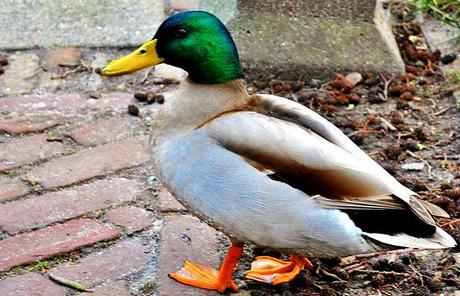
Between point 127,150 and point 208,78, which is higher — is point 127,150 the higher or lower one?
the lower one

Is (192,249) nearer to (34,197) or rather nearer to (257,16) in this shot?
(34,197)

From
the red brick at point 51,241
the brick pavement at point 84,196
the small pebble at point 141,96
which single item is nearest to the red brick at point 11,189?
the brick pavement at point 84,196

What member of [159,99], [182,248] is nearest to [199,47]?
[182,248]

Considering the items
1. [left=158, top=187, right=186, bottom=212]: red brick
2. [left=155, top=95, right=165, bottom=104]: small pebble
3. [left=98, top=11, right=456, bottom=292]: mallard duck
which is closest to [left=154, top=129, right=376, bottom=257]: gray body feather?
[left=98, top=11, right=456, bottom=292]: mallard duck

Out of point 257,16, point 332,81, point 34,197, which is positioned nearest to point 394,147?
point 332,81

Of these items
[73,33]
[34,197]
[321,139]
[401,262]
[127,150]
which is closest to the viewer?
[321,139]

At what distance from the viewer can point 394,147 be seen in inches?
156

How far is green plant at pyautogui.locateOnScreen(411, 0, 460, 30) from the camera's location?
4.90m

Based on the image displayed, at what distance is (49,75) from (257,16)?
3.46ft

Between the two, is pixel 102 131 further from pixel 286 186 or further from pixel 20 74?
pixel 286 186

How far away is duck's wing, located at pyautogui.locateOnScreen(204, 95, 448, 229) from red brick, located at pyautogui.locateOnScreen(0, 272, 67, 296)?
2.45ft

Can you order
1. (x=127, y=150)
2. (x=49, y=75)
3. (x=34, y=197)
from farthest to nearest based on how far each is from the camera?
1. (x=49, y=75)
2. (x=127, y=150)
3. (x=34, y=197)

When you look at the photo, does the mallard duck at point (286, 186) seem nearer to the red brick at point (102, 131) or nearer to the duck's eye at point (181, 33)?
the duck's eye at point (181, 33)

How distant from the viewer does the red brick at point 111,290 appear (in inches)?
120
